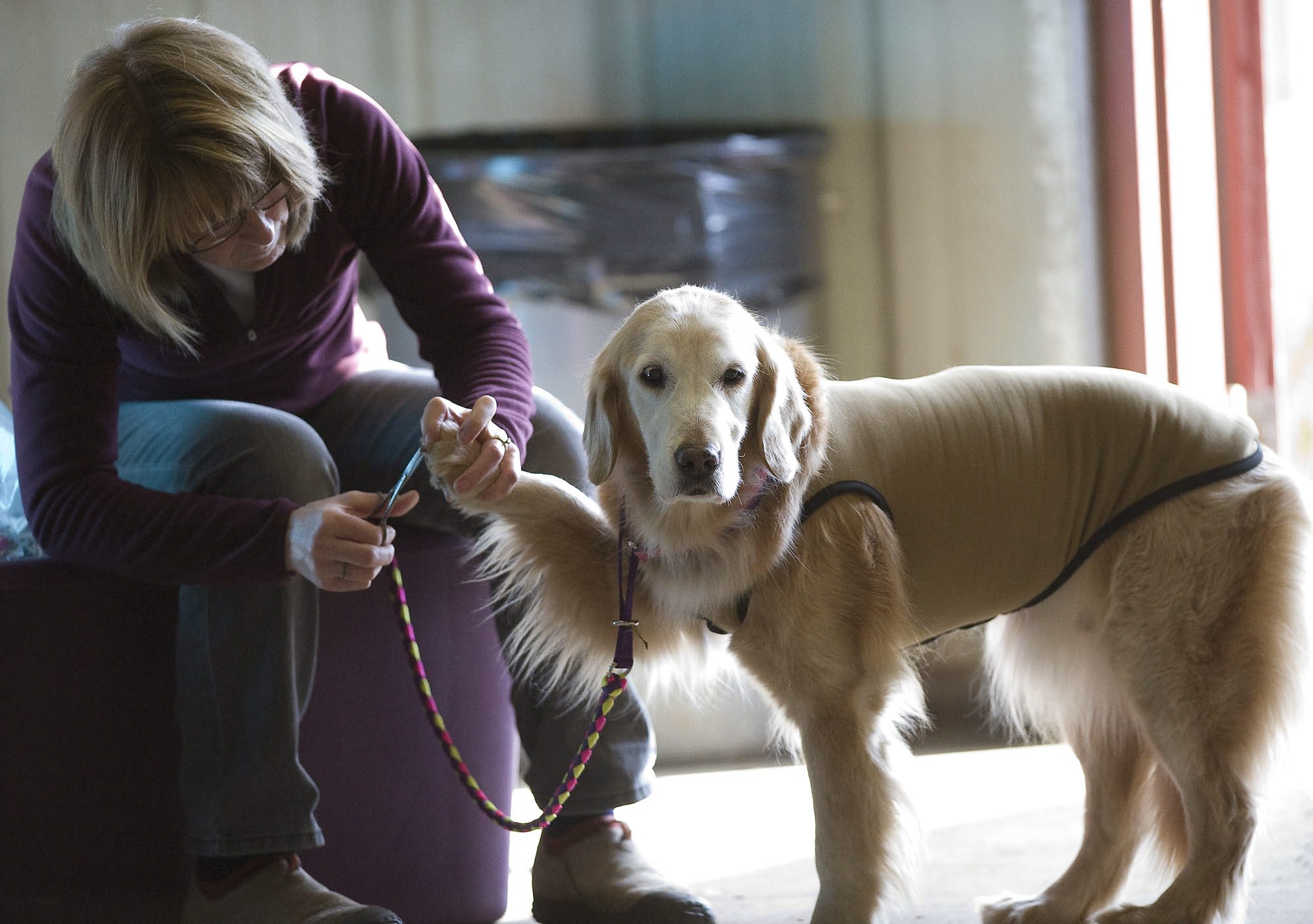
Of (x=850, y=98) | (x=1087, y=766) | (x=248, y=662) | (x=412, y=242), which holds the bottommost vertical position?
(x=1087, y=766)

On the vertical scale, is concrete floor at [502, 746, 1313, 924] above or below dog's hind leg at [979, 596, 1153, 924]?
below

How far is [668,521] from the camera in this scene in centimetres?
149

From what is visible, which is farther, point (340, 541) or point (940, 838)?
point (940, 838)

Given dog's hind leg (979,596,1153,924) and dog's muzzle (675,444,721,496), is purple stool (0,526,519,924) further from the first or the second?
dog's hind leg (979,596,1153,924)

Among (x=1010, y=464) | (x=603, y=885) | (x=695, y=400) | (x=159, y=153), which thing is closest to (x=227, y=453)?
(x=159, y=153)

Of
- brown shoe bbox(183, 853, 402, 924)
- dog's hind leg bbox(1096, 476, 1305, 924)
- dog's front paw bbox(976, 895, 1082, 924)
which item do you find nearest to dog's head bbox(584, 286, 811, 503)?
dog's hind leg bbox(1096, 476, 1305, 924)

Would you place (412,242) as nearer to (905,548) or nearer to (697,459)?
(697,459)

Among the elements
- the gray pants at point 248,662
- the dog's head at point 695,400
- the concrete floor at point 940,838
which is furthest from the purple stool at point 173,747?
the dog's head at point 695,400

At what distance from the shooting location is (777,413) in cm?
142

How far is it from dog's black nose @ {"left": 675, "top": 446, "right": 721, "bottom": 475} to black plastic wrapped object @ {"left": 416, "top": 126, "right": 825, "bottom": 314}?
2.01 metres

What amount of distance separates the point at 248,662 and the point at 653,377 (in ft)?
2.00

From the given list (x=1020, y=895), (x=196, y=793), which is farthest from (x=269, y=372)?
(x=1020, y=895)

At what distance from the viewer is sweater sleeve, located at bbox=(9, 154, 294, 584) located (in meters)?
1.44

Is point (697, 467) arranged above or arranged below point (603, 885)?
above
